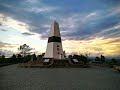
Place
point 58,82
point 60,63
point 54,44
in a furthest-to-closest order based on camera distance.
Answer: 1. point 54,44
2. point 60,63
3. point 58,82

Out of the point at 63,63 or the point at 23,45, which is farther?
the point at 23,45

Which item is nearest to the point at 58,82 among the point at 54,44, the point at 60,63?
the point at 60,63

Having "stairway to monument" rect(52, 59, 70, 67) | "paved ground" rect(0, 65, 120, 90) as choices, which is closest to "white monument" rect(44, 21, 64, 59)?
"stairway to monument" rect(52, 59, 70, 67)

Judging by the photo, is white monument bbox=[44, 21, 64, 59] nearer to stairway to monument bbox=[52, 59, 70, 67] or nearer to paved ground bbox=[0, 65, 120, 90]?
stairway to monument bbox=[52, 59, 70, 67]

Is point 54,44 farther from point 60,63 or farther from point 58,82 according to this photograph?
point 58,82

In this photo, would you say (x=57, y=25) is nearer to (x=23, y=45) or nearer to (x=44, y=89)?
(x=23, y=45)

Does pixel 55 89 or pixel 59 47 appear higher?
pixel 59 47

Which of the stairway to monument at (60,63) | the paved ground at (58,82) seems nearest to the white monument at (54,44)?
the stairway to monument at (60,63)

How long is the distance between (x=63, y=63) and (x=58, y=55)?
745cm

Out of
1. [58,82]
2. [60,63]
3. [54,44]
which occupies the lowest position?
[58,82]

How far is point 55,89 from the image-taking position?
8.91 m

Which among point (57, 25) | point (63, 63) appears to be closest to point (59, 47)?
point (57, 25)

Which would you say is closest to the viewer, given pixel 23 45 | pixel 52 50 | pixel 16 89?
pixel 16 89

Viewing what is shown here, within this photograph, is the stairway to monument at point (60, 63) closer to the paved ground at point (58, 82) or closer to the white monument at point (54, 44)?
the white monument at point (54, 44)
